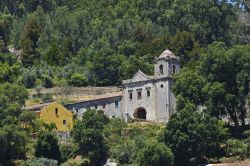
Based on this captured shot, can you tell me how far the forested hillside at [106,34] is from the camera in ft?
332

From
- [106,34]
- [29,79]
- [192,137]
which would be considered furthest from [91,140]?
[106,34]

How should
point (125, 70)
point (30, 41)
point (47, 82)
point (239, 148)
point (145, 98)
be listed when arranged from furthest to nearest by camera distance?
point (30, 41) < point (47, 82) < point (125, 70) < point (145, 98) < point (239, 148)

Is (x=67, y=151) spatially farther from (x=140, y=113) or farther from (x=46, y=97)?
(x=46, y=97)

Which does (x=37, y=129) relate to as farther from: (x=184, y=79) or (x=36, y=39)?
(x=36, y=39)

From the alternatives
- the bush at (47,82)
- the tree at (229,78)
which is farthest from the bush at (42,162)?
the bush at (47,82)

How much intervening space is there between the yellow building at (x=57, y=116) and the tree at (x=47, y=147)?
9.22 meters

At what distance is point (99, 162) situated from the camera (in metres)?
75.6

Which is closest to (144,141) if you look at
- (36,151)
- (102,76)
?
(36,151)

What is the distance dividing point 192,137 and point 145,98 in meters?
15.4

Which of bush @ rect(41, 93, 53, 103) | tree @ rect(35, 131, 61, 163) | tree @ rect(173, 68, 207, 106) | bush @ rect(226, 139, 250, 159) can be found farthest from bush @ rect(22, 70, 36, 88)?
bush @ rect(226, 139, 250, 159)

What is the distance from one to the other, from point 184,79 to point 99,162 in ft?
37.4

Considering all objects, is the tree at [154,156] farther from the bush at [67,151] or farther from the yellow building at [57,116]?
the yellow building at [57,116]

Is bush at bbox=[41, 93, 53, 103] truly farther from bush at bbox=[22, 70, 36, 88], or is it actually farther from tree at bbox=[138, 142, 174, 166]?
tree at bbox=[138, 142, 174, 166]

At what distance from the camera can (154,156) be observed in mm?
71562
